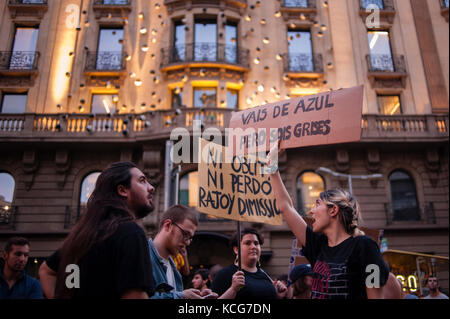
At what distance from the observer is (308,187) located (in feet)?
48.3

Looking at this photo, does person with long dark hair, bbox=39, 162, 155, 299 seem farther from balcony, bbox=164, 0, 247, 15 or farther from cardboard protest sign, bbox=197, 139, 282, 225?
balcony, bbox=164, 0, 247, 15

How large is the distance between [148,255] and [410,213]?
49.4 ft

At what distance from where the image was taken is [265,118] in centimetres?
387

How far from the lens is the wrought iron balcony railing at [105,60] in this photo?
15352 mm

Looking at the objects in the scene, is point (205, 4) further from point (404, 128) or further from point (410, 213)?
point (410, 213)

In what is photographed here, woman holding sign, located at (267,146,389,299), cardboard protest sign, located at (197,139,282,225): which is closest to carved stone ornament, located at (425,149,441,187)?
cardboard protest sign, located at (197,139,282,225)

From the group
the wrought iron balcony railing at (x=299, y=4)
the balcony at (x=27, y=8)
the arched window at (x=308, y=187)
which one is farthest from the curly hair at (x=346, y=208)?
the wrought iron balcony railing at (x=299, y=4)

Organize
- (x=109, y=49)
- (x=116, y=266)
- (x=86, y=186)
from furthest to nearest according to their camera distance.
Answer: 1. (x=109, y=49)
2. (x=86, y=186)
3. (x=116, y=266)

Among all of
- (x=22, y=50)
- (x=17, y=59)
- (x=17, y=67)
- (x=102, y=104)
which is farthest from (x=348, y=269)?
(x=102, y=104)

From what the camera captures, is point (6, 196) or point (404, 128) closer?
point (6, 196)

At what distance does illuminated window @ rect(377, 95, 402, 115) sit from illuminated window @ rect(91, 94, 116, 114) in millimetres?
11739

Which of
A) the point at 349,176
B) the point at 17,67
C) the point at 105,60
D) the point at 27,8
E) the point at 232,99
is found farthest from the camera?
the point at 232,99
